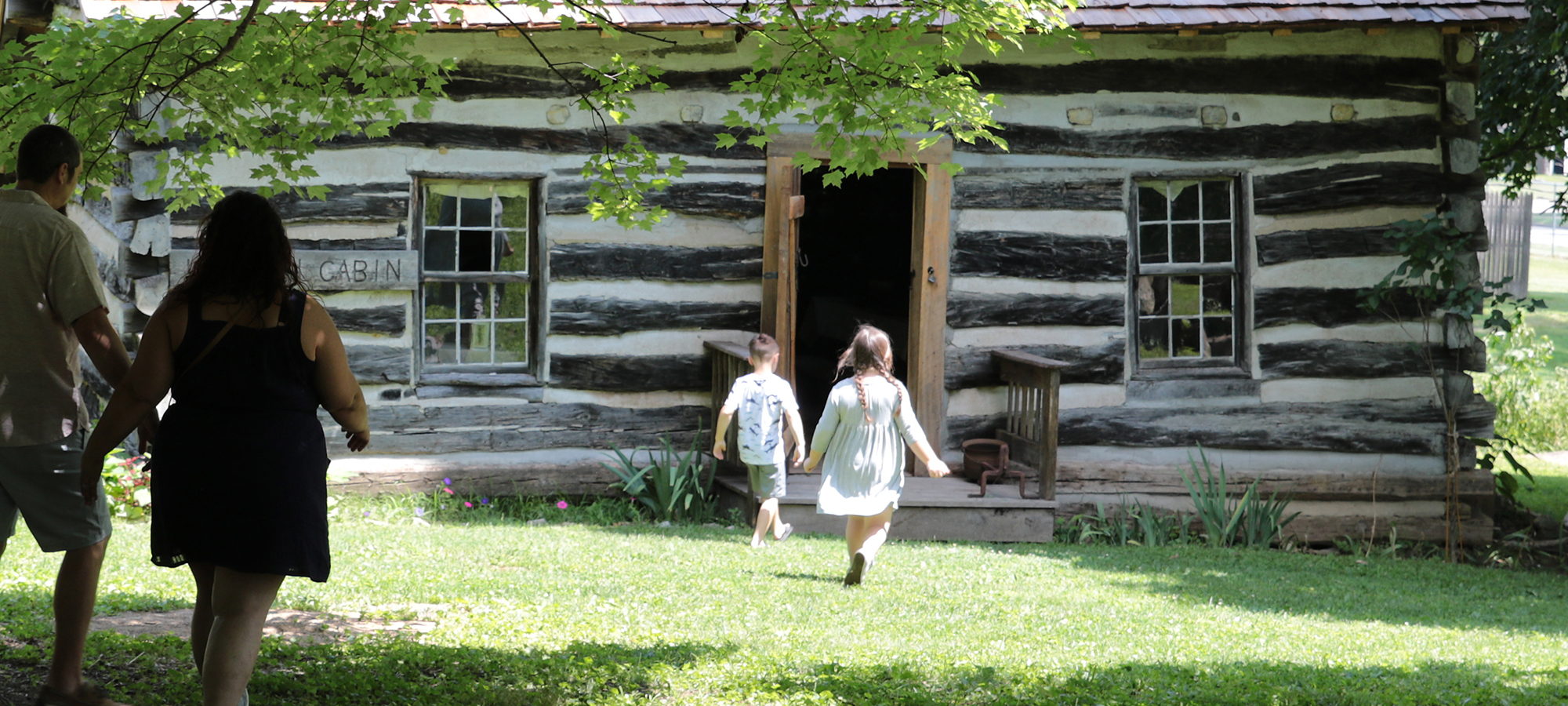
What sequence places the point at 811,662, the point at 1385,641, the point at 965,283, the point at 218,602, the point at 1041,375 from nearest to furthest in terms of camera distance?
the point at 218,602, the point at 811,662, the point at 1385,641, the point at 1041,375, the point at 965,283

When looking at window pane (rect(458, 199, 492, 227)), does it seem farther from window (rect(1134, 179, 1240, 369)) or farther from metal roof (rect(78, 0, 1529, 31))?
window (rect(1134, 179, 1240, 369))

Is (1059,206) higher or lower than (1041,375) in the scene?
higher

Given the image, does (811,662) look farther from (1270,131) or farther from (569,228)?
(1270,131)

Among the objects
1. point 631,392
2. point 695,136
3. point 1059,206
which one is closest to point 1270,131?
point 1059,206

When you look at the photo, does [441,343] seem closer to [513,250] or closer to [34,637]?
[513,250]

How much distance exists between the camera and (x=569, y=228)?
882cm

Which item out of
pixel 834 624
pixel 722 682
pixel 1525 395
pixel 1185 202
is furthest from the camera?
pixel 1525 395

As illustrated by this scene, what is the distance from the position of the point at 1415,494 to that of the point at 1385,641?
4.21m

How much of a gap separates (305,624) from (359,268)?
151 inches

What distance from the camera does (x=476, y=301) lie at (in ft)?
29.5

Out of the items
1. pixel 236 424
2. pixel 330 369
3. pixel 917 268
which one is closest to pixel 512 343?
pixel 917 268

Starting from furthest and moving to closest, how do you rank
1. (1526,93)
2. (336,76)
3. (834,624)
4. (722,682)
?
(1526,93) < (834,624) < (336,76) < (722,682)

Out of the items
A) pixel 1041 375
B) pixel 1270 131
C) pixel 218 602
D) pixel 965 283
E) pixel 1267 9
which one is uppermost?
pixel 1267 9

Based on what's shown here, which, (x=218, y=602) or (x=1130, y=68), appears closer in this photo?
(x=218, y=602)
